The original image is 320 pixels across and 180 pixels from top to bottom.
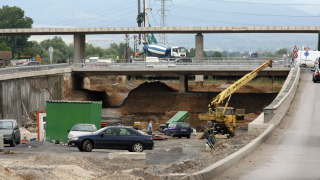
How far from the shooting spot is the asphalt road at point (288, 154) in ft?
33.9

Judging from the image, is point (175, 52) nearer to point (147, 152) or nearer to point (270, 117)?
point (147, 152)

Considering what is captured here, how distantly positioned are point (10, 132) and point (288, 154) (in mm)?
14740

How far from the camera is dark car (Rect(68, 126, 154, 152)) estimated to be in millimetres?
20016

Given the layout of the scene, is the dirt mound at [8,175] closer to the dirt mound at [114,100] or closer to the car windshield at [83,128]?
the car windshield at [83,128]

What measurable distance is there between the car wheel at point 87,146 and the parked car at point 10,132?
4.42m

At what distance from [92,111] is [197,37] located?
39.0m

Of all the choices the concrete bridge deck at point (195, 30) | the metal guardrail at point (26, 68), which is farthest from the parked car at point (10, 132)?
the concrete bridge deck at point (195, 30)

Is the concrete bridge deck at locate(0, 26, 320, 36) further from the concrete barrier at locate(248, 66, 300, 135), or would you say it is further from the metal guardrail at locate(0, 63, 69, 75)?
the concrete barrier at locate(248, 66, 300, 135)

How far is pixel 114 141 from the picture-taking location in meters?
20.1

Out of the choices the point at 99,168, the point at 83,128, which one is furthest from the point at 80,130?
the point at 99,168

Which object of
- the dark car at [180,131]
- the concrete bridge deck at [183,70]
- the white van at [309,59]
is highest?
the white van at [309,59]

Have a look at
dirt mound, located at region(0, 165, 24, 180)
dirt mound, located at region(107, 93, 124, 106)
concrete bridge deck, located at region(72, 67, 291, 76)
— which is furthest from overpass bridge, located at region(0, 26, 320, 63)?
dirt mound, located at region(0, 165, 24, 180)

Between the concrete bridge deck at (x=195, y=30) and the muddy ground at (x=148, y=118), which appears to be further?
the concrete bridge deck at (x=195, y=30)

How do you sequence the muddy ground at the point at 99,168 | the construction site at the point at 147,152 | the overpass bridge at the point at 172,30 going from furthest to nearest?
the overpass bridge at the point at 172,30 < the construction site at the point at 147,152 < the muddy ground at the point at 99,168
